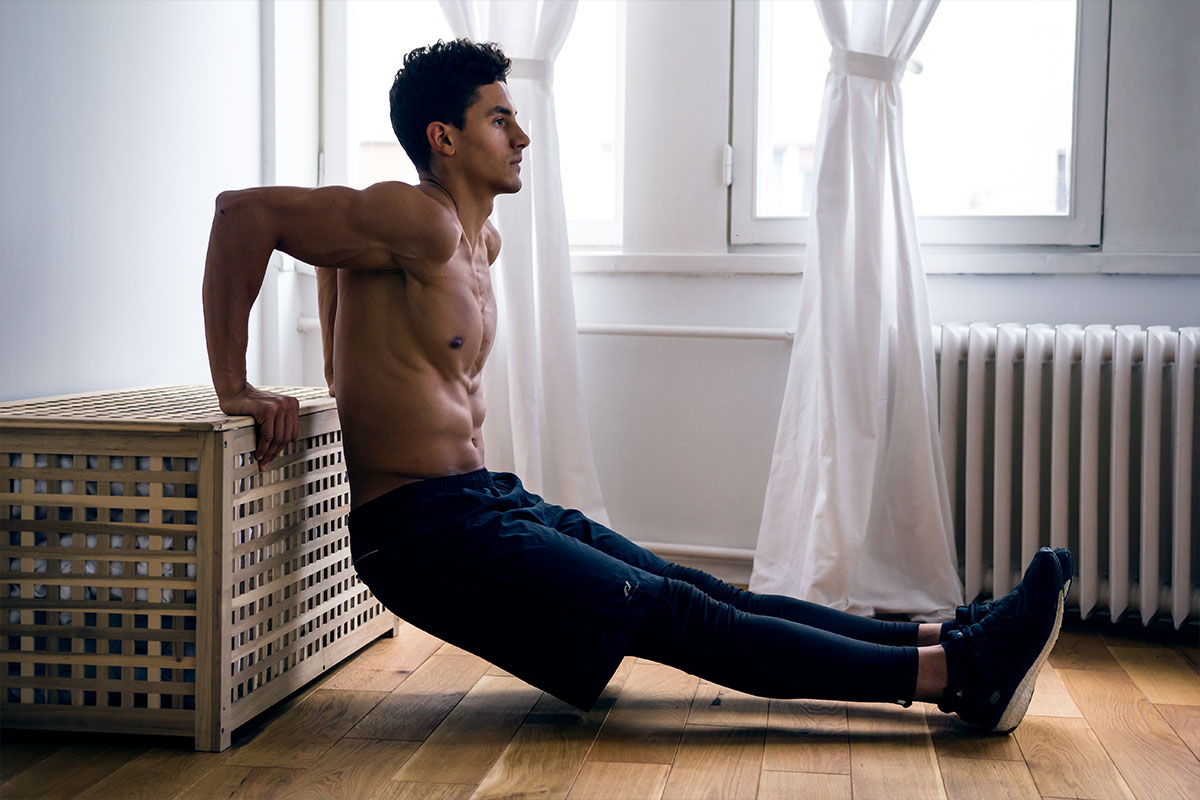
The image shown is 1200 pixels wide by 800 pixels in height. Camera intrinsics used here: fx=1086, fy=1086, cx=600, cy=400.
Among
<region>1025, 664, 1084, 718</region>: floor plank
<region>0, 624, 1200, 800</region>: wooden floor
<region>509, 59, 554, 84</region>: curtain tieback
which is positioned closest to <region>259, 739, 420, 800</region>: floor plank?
<region>0, 624, 1200, 800</region>: wooden floor

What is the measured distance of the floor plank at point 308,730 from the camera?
1498mm

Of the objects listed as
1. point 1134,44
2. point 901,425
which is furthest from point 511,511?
point 1134,44

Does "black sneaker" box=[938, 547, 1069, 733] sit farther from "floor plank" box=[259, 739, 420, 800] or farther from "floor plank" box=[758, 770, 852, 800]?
"floor plank" box=[259, 739, 420, 800]

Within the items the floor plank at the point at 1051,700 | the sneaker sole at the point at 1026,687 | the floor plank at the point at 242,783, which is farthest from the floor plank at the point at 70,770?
the floor plank at the point at 1051,700

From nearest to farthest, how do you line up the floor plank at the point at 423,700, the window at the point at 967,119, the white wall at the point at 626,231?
the floor plank at the point at 423,700, the white wall at the point at 626,231, the window at the point at 967,119

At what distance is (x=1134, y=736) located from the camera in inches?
63.2

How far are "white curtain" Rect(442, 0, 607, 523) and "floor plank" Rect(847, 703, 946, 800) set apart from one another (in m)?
0.90

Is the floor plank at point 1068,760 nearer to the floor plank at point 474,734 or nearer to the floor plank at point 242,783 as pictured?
the floor plank at point 474,734

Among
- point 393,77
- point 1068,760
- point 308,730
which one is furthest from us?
point 393,77

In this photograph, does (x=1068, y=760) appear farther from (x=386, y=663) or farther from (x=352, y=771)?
(x=386, y=663)

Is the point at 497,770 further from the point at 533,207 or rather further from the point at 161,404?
the point at 533,207

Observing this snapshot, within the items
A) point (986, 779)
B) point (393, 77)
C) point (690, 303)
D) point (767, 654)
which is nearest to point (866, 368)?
point (690, 303)

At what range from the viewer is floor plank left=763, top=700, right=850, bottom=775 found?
4.86 ft

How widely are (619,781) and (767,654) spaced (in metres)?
0.28
